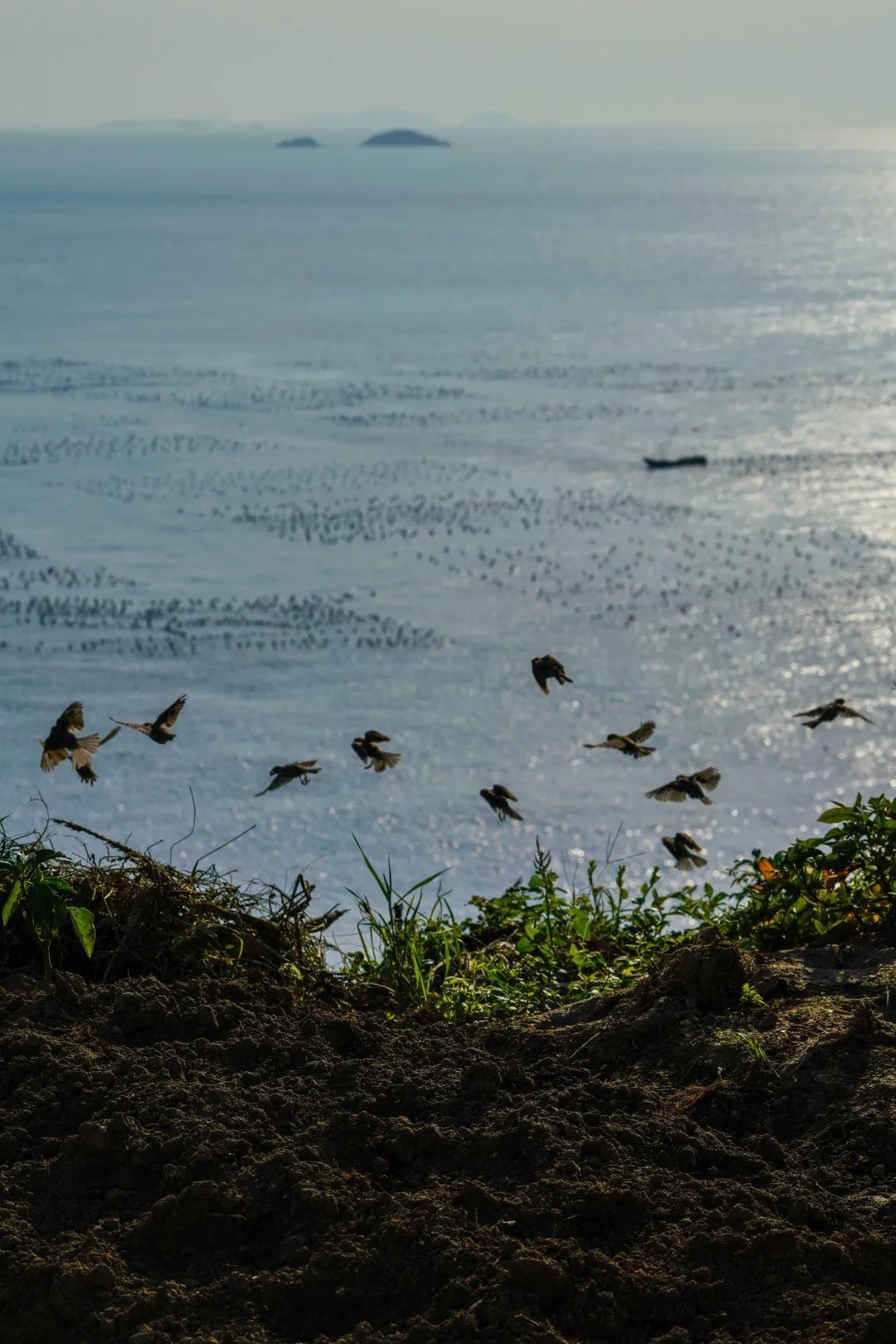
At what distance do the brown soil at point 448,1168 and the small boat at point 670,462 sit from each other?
1370cm

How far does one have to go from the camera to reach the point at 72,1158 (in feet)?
7.23

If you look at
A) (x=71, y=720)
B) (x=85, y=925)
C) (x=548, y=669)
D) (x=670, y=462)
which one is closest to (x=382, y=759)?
(x=548, y=669)

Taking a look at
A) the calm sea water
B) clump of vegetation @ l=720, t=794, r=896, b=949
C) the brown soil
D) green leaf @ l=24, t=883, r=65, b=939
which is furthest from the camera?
the calm sea water

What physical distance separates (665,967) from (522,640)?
7715mm

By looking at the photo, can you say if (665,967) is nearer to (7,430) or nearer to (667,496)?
(667,496)

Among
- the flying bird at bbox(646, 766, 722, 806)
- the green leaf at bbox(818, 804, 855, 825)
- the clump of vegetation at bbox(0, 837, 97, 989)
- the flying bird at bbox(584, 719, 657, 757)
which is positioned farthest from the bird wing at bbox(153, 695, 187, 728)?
the green leaf at bbox(818, 804, 855, 825)

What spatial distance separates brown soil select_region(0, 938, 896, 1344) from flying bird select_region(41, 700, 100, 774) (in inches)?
22.7

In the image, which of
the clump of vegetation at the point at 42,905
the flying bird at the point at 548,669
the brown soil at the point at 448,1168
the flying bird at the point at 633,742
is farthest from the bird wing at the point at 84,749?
the flying bird at the point at 633,742

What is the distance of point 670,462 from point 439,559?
482 centimetres

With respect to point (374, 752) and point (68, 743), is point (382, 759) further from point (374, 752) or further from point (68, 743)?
point (68, 743)

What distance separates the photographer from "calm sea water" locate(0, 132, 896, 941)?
7.91m

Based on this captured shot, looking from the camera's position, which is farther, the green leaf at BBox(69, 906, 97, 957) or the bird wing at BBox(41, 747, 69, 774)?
the bird wing at BBox(41, 747, 69, 774)

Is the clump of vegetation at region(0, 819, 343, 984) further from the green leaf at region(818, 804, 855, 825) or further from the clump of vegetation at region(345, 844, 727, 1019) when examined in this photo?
the green leaf at region(818, 804, 855, 825)

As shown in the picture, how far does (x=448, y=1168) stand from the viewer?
2.16 meters
